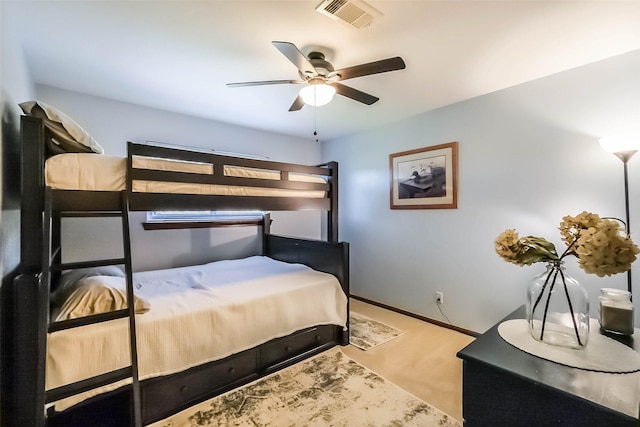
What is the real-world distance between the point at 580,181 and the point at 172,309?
317 cm

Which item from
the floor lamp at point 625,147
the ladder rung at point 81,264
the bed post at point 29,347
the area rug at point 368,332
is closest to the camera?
the bed post at point 29,347

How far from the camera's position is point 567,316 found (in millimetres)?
1235

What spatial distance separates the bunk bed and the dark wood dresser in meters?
1.41

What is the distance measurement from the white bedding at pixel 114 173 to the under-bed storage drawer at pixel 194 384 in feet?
3.88

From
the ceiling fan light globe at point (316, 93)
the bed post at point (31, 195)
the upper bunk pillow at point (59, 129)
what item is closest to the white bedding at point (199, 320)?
the bed post at point (31, 195)

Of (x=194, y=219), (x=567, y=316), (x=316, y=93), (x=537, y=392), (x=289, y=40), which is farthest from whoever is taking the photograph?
(x=194, y=219)

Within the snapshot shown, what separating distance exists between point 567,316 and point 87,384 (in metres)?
2.37

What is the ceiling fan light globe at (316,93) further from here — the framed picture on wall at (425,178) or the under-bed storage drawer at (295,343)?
the under-bed storage drawer at (295,343)

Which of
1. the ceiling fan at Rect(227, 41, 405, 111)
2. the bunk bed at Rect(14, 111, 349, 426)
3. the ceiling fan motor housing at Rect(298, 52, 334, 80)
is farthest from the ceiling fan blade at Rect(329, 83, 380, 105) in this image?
the bunk bed at Rect(14, 111, 349, 426)

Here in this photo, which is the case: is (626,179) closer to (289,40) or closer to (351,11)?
(351,11)

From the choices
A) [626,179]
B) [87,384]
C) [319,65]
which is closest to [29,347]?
[87,384]

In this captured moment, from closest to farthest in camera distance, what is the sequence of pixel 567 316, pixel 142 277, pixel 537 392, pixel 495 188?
pixel 537 392 → pixel 567 316 → pixel 142 277 → pixel 495 188

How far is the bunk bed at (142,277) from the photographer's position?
1272 mm

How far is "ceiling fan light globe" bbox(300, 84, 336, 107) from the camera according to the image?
6.31 ft
